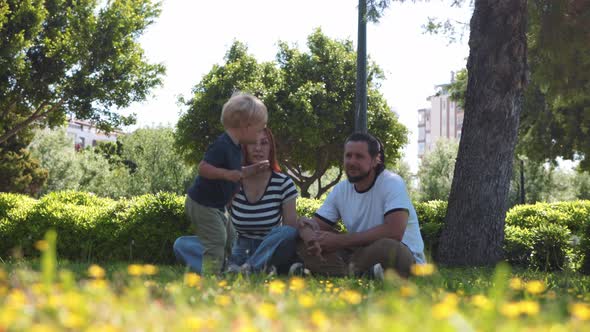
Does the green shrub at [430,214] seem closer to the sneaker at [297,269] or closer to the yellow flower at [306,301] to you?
the sneaker at [297,269]

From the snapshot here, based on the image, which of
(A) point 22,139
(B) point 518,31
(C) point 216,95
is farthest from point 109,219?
(A) point 22,139

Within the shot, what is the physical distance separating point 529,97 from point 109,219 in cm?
1476

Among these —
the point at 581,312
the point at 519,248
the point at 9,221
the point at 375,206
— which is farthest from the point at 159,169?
the point at 581,312

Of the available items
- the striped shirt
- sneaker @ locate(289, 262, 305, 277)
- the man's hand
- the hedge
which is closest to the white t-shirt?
the man's hand

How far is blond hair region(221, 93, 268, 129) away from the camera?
17.7ft

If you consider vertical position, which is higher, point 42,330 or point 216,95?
point 216,95

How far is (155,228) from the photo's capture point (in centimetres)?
1011

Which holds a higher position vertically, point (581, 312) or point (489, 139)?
point (489, 139)

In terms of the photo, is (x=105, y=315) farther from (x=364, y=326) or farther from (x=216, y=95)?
(x=216, y=95)

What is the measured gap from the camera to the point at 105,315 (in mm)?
2002

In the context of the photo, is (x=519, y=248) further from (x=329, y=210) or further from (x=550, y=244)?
(x=329, y=210)

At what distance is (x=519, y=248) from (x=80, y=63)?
13.7 m

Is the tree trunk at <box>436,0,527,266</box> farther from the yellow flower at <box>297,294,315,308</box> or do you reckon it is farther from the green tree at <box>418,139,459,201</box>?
the green tree at <box>418,139,459,201</box>

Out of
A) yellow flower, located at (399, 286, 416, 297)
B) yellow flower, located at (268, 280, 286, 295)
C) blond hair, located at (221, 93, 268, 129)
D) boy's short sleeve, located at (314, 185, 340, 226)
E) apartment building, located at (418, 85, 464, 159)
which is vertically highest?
apartment building, located at (418, 85, 464, 159)
